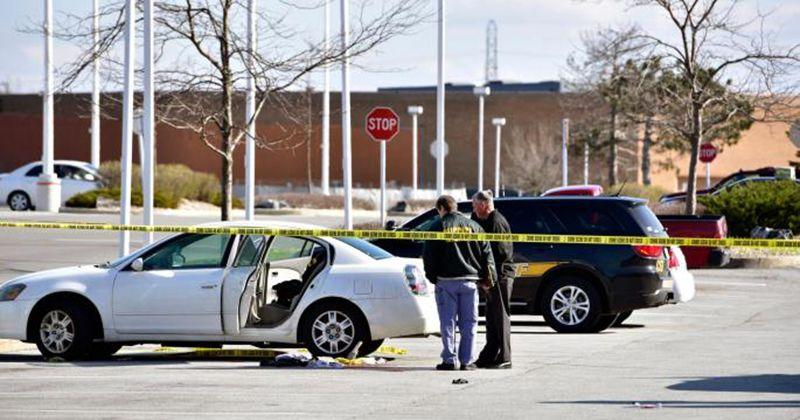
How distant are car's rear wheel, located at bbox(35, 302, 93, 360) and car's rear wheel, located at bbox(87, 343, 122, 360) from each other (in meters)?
0.20

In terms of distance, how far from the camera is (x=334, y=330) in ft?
49.3

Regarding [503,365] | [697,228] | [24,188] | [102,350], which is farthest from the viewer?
[24,188]

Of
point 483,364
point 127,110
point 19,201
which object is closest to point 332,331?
point 483,364

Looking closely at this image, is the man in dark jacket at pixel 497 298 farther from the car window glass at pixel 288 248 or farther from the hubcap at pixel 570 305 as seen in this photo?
the hubcap at pixel 570 305

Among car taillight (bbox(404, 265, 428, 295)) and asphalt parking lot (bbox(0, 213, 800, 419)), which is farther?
car taillight (bbox(404, 265, 428, 295))

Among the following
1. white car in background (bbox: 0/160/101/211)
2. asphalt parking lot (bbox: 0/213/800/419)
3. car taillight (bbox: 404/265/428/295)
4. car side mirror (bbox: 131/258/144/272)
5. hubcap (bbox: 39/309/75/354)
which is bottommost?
asphalt parking lot (bbox: 0/213/800/419)

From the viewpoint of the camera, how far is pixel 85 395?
12.4 m

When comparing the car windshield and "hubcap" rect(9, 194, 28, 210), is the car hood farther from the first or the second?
"hubcap" rect(9, 194, 28, 210)

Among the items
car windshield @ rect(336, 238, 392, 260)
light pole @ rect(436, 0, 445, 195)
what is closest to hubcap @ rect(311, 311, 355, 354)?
car windshield @ rect(336, 238, 392, 260)

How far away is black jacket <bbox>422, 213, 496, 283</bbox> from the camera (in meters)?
14.1

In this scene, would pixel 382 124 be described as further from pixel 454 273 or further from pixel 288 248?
pixel 454 273

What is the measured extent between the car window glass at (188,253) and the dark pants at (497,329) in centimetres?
273

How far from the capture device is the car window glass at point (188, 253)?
15.3 m

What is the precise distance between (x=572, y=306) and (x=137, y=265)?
19.2 feet
